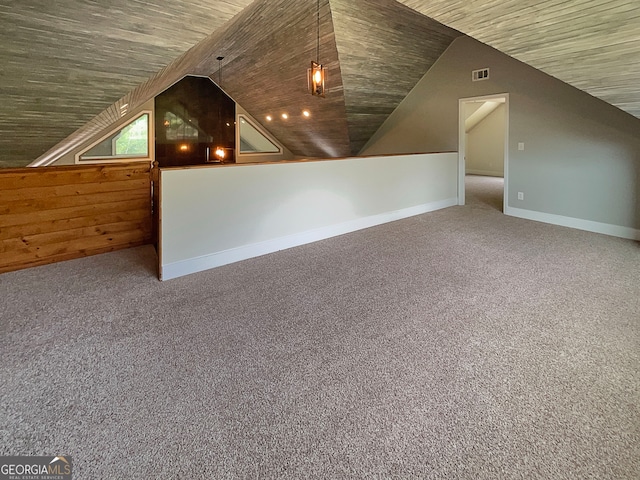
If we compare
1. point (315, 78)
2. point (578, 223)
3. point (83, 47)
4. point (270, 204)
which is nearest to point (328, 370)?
point (270, 204)

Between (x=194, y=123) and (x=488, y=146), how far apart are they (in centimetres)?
866

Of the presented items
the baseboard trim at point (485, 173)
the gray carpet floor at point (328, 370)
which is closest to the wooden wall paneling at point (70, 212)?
the gray carpet floor at point (328, 370)

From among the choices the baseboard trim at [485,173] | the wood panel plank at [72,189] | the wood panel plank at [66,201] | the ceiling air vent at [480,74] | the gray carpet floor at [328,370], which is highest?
the ceiling air vent at [480,74]

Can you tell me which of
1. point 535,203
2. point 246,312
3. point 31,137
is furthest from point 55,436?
point 535,203

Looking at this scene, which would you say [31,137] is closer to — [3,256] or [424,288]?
[3,256]

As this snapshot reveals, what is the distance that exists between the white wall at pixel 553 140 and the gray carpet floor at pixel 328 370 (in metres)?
1.66

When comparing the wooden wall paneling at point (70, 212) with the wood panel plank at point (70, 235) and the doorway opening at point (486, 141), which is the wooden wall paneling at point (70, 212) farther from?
the doorway opening at point (486, 141)

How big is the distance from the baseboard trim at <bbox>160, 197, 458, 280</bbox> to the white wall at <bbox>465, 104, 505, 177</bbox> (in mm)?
6055

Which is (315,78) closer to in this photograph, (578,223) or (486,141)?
(578,223)

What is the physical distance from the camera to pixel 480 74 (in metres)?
6.23

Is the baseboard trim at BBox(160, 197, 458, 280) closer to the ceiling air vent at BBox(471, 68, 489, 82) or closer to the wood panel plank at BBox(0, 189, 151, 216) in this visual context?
the wood panel plank at BBox(0, 189, 151, 216)

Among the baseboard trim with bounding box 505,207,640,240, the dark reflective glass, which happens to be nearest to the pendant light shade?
the baseboard trim with bounding box 505,207,640,240

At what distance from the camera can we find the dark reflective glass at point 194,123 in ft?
28.8

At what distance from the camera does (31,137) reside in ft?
16.1
